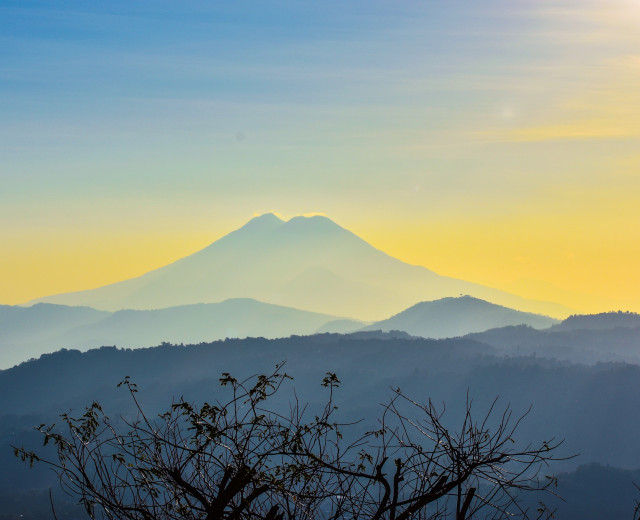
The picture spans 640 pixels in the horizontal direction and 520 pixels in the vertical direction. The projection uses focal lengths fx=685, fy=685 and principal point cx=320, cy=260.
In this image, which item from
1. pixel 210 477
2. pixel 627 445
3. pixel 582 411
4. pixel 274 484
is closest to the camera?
pixel 274 484

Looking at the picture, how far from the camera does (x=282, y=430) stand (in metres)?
7.60

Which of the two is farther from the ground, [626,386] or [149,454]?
[149,454]

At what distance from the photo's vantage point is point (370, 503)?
24.2 feet

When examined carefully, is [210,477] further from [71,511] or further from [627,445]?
[627,445]

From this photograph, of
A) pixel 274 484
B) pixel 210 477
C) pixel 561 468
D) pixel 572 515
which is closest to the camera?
pixel 274 484

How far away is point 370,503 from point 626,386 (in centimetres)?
21215

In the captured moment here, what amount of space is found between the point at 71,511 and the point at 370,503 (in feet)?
428

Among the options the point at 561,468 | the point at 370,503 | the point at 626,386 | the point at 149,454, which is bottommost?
the point at 561,468

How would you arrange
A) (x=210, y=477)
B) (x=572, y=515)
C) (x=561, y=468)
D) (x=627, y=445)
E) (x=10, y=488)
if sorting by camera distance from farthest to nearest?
(x=627, y=445), (x=561, y=468), (x=10, y=488), (x=572, y=515), (x=210, y=477)

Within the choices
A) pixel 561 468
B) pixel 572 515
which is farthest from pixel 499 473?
pixel 561 468

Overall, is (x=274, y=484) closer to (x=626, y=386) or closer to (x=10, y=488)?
(x=10, y=488)

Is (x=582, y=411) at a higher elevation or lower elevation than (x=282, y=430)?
lower

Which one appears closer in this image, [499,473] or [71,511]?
[499,473]

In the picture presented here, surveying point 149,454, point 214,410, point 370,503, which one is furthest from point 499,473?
point 149,454
